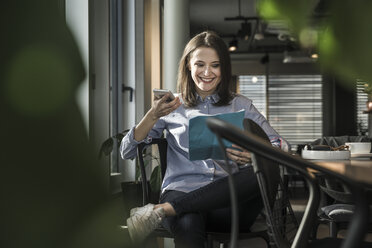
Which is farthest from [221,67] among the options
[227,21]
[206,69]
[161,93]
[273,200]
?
[227,21]

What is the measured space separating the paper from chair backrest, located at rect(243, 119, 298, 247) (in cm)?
43

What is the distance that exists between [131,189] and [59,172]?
7.89 feet

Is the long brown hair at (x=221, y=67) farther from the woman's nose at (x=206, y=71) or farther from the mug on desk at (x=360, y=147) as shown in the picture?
the mug on desk at (x=360, y=147)

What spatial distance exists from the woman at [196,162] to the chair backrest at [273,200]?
0.44 m

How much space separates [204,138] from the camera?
155 centimetres

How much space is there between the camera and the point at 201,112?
204cm

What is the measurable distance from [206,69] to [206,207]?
0.72m

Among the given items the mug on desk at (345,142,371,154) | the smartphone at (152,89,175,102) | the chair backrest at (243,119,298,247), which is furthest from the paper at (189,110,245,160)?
the mug on desk at (345,142,371,154)

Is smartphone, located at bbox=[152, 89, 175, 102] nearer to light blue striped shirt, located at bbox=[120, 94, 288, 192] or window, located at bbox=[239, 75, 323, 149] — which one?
light blue striped shirt, located at bbox=[120, 94, 288, 192]

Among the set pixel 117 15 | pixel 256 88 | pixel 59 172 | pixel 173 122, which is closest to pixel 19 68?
pixel 59 172

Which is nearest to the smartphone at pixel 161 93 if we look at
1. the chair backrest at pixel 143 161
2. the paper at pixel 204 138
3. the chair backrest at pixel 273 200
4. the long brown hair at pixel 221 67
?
the paper at pixel 204 138

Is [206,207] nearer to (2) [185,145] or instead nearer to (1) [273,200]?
Answer: (2) [185,145]

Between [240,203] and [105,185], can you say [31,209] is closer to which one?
[105,185]

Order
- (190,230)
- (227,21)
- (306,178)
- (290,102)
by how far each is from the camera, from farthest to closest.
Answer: (290,102) < (227,21) < (190,230) < (306,178)
